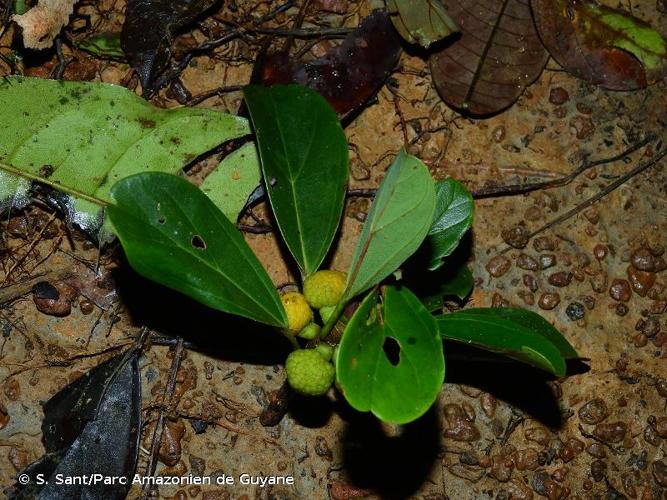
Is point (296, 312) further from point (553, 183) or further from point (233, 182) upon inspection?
point (553, 183)

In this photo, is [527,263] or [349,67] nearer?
[349,67]

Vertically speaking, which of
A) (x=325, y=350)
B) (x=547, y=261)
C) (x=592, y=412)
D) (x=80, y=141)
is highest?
(x=80, y=141)

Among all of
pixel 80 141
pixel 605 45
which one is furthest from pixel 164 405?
pixel 605 45

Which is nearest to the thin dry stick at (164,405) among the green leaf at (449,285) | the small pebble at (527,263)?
the green leaf at (449,285)

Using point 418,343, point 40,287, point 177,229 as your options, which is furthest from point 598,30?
point 40,287

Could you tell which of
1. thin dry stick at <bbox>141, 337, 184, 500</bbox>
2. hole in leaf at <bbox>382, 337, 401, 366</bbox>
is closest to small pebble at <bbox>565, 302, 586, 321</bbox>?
hole in leaf at <bbox>382, 337, 401, 366</bbox>

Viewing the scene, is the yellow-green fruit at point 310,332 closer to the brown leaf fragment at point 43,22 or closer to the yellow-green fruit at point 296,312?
the yellow-green fruit at point 296,312
